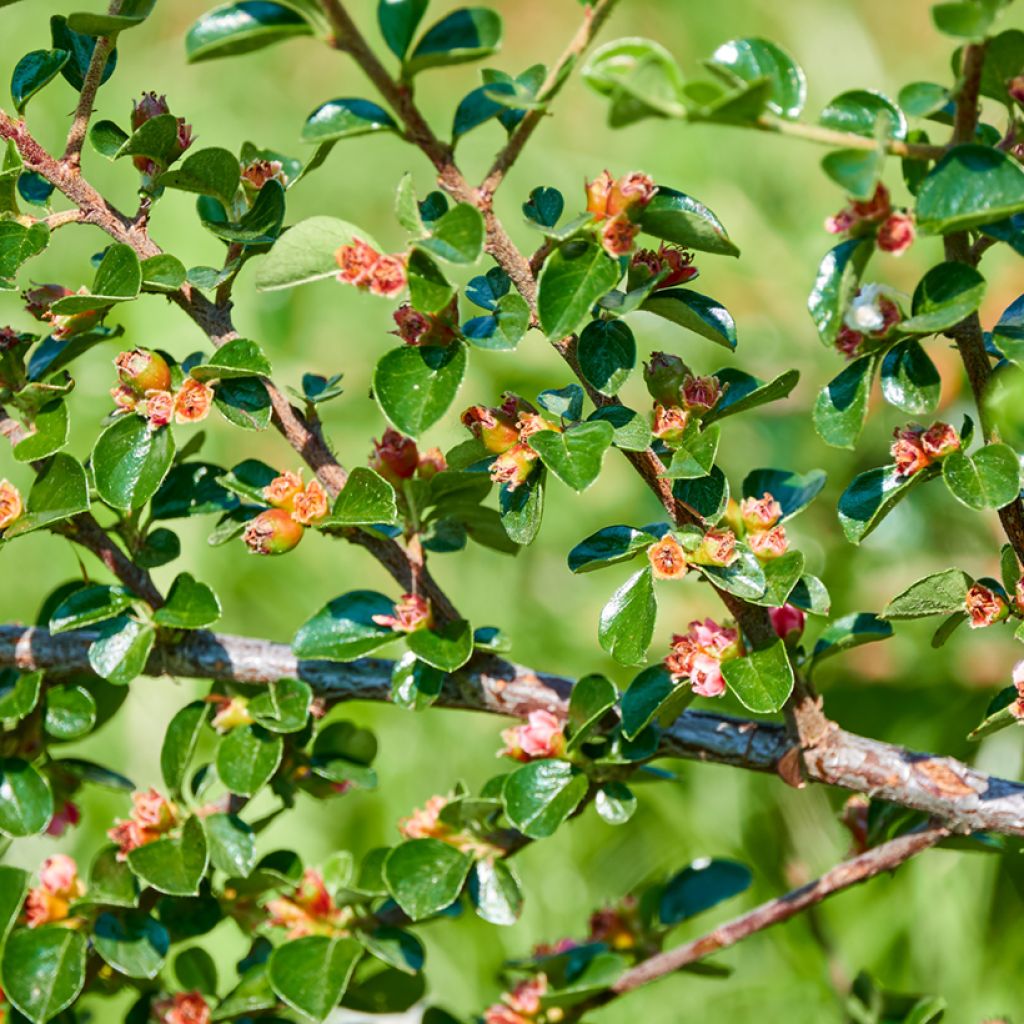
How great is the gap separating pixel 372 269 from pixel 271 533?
8.3 inches

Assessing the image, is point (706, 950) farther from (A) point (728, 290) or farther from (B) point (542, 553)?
(A) point (728, 290)

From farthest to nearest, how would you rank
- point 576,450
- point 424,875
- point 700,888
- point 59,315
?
point 700,888
point 424,875
point 59,315
point 576,450

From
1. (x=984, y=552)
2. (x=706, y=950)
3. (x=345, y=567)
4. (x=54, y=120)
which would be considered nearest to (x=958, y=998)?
(x=984, y=552)

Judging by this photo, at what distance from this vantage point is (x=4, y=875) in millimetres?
951

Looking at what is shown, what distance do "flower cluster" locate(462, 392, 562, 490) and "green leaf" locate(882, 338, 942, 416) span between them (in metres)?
0.18

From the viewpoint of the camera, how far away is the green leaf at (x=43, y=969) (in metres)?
0.91

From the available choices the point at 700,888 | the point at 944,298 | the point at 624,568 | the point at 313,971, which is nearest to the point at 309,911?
the point at 313,971

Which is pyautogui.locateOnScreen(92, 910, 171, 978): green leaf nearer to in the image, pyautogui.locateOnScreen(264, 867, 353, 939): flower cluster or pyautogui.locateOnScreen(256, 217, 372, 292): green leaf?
pyautogui.locateOnScreen(264, 867, 353, 939): flower cluster

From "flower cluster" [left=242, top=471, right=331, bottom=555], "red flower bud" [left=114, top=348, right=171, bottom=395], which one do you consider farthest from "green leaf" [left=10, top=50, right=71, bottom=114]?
"flower cluster" [left=242, top=471, right=331, bottom=555]

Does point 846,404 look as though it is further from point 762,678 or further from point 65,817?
point 65,817

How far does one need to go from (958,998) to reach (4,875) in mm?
1260

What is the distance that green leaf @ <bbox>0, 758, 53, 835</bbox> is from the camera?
94 cm


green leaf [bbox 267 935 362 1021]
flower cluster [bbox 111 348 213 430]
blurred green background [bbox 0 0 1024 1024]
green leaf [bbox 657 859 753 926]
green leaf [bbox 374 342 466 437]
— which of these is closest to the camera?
green leaf [bbox 374 342 466 437]

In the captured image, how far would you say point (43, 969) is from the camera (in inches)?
36.6
